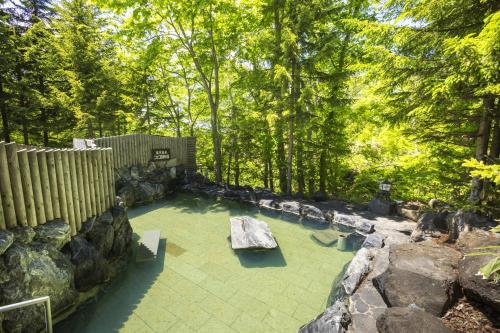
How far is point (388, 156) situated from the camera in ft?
35.0

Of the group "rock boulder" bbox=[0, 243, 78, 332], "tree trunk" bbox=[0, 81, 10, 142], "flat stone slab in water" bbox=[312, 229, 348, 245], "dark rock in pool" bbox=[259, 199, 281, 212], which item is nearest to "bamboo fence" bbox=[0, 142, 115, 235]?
"rock boulder" bbox=[0, 243, 78, 332]

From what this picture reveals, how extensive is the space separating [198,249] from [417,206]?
289 inches

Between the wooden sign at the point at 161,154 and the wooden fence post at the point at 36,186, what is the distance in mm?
7708

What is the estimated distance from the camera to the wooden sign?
11.0 m

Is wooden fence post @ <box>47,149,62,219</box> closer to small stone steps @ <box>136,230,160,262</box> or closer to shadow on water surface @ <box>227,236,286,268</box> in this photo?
small stone steps @ <box>136,230,160,262</box>

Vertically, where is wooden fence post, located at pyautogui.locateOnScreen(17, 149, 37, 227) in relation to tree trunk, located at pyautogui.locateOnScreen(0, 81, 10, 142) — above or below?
below

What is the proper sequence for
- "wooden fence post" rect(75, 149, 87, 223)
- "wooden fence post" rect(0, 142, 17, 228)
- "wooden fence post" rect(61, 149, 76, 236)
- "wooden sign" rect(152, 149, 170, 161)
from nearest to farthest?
"wooden fence post" rect(0, 142, 17, 228)
"wooden fence post" rect(61, 149, 76, 236)
"wooden fence post" rect(75, 149, 87, 223)
"wooden sign" rect(152, 149, 170, 161)

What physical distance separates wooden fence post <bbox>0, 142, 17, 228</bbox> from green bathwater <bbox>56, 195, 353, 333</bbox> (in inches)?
69.2

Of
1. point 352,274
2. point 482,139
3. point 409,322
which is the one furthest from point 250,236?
point 482,139

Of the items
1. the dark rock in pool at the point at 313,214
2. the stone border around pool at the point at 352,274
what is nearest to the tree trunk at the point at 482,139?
the stone border around pool at the point at 352,274

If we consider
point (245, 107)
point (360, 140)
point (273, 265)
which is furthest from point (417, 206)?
point (245, 107)

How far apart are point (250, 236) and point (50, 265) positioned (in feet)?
12.6

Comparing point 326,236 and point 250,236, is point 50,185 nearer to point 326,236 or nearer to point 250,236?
point 250,236

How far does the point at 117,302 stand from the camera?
382cm
